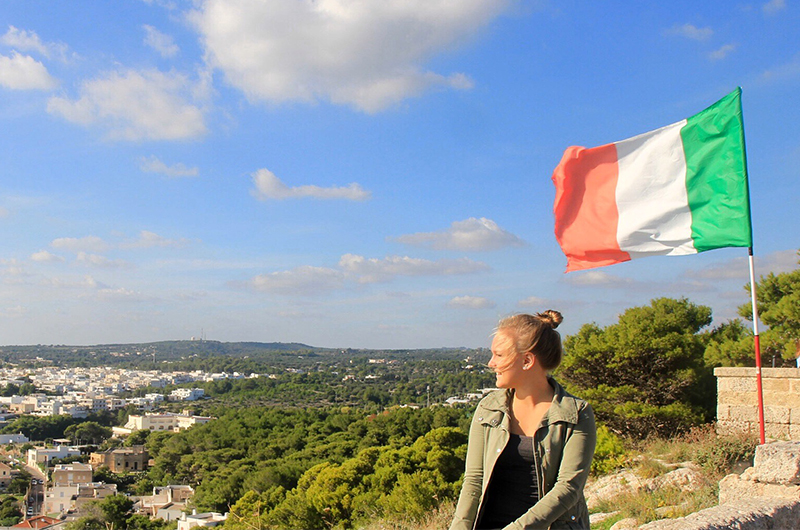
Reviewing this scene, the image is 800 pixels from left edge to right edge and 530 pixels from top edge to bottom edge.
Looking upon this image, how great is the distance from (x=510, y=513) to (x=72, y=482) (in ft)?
150

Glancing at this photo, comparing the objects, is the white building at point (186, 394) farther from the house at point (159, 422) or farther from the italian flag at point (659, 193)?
the italian flag at point (659, 193)

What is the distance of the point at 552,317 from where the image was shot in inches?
84.8

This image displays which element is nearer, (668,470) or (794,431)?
(668,470)

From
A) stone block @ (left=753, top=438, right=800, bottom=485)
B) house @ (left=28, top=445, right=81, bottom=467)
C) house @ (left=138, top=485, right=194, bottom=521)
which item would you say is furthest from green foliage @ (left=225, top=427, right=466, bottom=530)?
house @ (left=28, top=445, right=81, bottom=467)

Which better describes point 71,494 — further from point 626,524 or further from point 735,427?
point 626,524

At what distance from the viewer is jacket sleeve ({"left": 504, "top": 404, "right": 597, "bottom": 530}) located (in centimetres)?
190

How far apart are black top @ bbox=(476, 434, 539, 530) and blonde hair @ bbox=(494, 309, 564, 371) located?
261mm

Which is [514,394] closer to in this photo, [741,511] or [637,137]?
[741,511]

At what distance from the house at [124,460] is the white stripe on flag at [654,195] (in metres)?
52.2

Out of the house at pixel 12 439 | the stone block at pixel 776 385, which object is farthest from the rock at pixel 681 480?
the house at pixel 12 439

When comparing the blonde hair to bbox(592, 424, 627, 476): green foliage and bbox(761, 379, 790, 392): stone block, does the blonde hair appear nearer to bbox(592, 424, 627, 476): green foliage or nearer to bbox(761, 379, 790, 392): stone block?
bbox(592, 424, 627, 476): green foliage

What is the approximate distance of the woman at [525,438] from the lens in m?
1.99

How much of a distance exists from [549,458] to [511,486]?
0.55 ft

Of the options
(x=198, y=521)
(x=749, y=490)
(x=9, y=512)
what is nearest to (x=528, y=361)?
(x=749, y=490)
